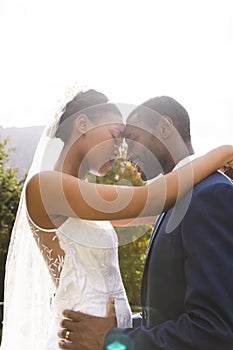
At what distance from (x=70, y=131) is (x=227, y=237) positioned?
1230 mm

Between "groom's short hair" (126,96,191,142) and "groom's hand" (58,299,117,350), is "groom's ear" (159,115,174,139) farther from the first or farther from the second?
"groom's hand" (58,299,117,350)

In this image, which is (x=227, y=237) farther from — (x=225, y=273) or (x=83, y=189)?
(x=83, y=189)

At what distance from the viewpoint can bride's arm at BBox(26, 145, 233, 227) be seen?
8.64 feet

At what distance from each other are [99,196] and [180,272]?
585 mm

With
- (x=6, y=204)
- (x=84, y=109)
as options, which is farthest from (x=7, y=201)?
(x=84, y=109)

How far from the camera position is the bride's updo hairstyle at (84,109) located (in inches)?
120

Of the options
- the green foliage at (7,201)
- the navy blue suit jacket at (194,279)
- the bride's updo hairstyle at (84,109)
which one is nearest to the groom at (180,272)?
the navy blue suit jacket at (194,279)

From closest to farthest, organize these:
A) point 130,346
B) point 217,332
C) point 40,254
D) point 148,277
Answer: point 217,332 → point 130,346 → point 148,277 → point 40,254

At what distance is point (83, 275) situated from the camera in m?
2.92

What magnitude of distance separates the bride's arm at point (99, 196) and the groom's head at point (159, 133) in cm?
15

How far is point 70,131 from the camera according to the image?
312cm

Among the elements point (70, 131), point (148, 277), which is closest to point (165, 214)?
point (148, 277)

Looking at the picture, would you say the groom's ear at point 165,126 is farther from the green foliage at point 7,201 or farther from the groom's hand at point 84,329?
the green foliage at point 7,201

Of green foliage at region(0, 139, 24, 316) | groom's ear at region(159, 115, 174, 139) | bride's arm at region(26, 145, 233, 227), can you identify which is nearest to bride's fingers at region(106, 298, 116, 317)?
bride's arm at region(26, 145, 233, 227)
